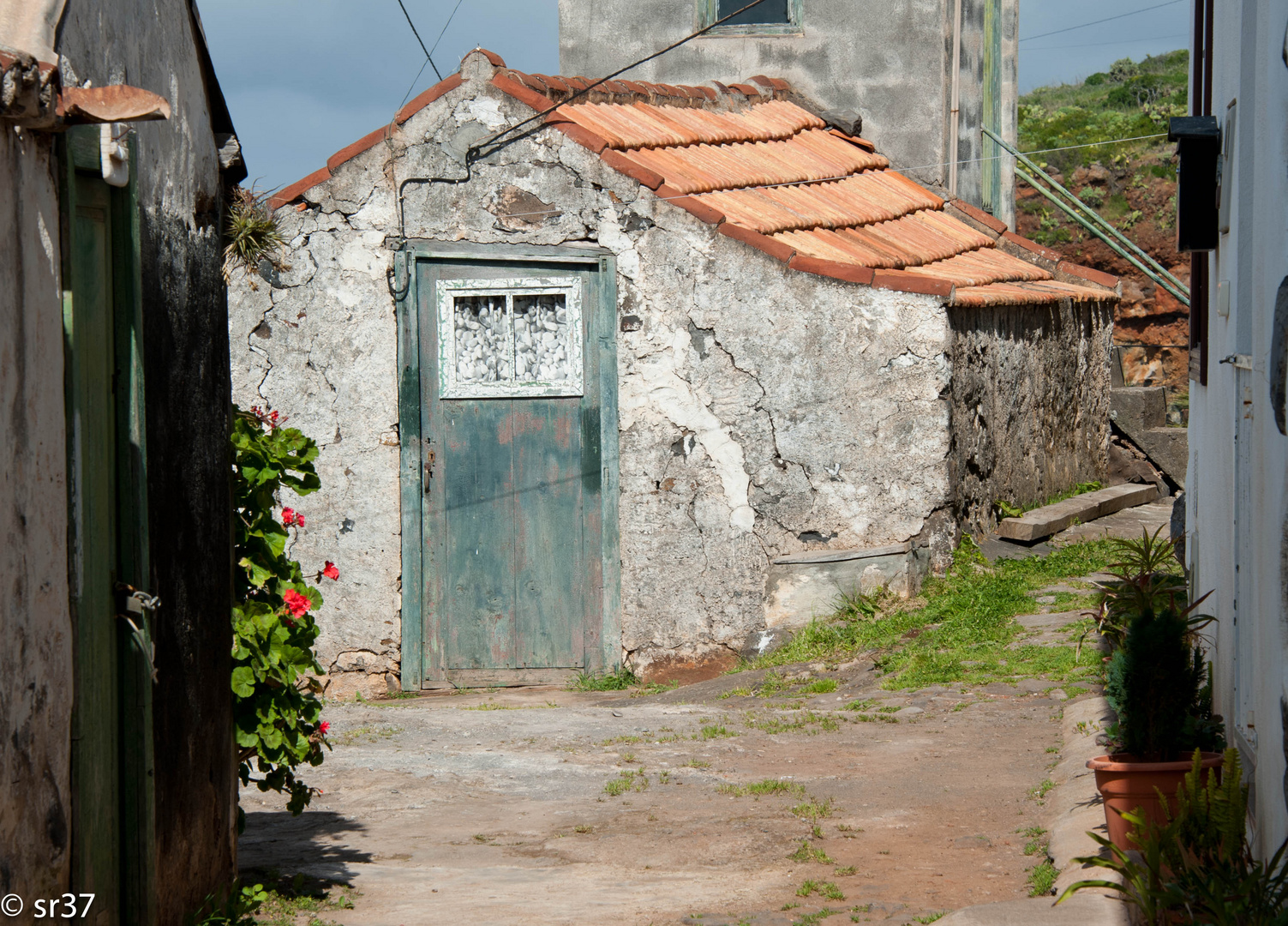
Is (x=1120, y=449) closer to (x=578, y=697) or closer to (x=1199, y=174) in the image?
(x=578, y=697)

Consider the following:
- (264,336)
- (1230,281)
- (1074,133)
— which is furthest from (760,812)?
(1074,133)

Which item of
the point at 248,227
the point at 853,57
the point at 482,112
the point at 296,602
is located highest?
the point at 853,57

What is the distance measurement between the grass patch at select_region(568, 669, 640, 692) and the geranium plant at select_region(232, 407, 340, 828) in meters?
4.05

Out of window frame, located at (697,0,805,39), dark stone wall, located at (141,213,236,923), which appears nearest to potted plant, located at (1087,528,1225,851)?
dark stone wall, located at (141,213,236,923)

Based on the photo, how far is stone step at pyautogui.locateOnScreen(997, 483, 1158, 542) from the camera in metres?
9.59

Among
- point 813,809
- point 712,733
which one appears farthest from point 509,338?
point 813,809

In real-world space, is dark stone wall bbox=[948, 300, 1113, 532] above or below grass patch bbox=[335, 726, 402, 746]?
above

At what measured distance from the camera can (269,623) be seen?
4539 millimetres

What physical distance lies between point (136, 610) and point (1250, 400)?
10.4 ft

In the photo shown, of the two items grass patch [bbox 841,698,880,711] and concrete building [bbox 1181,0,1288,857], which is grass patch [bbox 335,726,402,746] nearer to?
grass patch [bbox 841,698,880,711]

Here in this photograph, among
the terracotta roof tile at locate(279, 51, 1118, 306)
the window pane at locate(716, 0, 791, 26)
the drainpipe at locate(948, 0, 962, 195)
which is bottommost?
the terracotta roof tile at locate(279, 51, 1118, 306)

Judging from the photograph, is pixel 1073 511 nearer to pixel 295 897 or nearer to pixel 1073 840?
pixel 1073 840

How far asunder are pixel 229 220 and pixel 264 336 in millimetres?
4304

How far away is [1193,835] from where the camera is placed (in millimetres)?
3773
